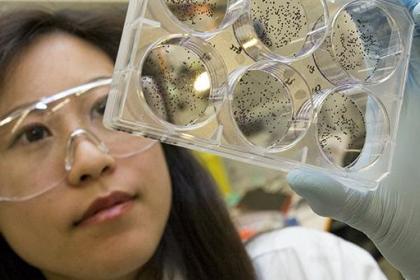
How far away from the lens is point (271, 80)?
740 millimetres

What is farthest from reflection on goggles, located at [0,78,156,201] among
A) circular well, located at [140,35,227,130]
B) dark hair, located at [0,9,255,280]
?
circular well, located at [140,35,227,130]

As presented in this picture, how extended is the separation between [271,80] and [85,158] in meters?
0.34

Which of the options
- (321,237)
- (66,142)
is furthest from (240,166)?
(66,142)

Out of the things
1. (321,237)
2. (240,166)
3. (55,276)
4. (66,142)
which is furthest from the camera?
(240,166)

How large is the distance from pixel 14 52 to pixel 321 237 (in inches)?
32.3

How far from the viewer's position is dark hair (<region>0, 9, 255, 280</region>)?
1.07m

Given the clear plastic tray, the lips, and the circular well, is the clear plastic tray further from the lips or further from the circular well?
the lips

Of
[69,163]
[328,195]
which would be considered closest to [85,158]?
[69,163]

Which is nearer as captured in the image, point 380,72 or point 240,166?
point 380,72

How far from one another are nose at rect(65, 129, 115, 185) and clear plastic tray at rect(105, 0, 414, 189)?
0.27m

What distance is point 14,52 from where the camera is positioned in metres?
0.98

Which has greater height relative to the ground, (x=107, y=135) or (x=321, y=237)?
(x=107, y=135)

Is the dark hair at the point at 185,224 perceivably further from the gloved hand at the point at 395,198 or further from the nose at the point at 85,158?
the gloved hand at the point at 395,198

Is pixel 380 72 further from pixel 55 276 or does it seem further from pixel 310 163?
pixel 55 276
